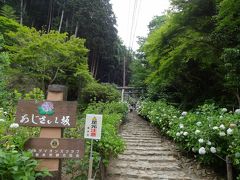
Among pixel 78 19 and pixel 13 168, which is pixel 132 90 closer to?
pixel 78 19

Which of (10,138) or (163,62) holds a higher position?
(163,62)

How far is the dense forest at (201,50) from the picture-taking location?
684cm

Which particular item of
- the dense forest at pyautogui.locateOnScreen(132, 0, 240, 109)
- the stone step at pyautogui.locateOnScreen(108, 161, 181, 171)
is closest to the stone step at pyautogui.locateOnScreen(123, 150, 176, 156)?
the stone step at pyautogui.locateOnScreen(108, 161, 181, 171)

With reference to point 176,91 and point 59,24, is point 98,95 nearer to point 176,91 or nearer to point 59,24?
point 176,91

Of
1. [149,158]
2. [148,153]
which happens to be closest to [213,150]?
[149,158]

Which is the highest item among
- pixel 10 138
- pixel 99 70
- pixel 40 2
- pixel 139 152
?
pixel 40 2

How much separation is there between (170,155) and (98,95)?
8.21m

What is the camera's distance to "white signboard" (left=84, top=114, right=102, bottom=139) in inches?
139

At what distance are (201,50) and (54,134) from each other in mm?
6009

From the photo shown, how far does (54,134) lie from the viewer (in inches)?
134

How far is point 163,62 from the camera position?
8.73m

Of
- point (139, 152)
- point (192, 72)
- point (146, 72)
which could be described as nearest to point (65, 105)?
point (139, 152)

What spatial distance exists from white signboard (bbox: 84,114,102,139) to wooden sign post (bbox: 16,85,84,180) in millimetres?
253

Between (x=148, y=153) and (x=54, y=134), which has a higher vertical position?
(x=54, y=134)
